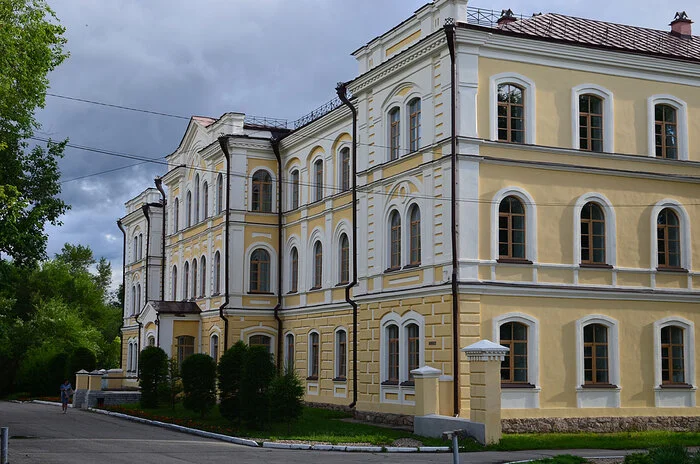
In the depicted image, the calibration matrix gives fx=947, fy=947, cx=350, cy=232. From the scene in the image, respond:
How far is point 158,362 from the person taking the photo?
35406mm

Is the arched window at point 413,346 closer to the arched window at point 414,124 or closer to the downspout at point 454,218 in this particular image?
the downspout at point 454,218

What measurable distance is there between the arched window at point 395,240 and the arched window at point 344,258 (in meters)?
5.19

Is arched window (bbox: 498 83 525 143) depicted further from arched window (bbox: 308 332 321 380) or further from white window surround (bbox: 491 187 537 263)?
arched window (bbox: 308 332 321 380)

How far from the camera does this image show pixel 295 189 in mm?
39406

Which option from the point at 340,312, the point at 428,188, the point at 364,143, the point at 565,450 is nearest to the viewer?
the point at 565,450

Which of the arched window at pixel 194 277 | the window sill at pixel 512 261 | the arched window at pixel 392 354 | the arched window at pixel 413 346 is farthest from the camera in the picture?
the arched window at pixel 194 277

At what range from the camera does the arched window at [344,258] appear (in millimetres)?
34438

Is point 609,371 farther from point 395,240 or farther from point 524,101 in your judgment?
point 524,101

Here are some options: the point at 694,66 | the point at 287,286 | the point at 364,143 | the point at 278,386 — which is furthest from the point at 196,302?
the point at 694,66

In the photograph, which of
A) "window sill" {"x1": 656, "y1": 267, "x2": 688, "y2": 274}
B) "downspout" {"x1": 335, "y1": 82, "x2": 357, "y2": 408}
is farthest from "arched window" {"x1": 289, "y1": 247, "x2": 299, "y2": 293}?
"window sill" {"x1": 656, "y1": 267, "x2": 688, "y2": 274}

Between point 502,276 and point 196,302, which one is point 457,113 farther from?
point 196,302

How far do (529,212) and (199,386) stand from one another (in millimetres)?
11669

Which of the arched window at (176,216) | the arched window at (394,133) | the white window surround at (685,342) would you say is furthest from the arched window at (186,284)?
the white window surround at (685,342)

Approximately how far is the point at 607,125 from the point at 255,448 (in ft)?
45.0
